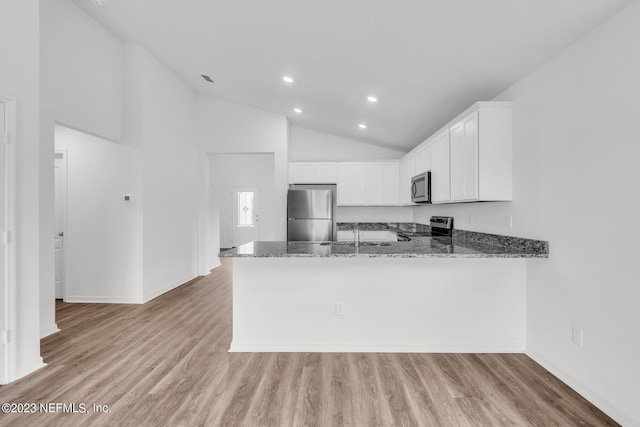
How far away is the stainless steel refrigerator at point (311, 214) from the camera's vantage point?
5578 mm

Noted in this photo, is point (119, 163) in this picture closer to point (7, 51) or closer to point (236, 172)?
point (7, 51)

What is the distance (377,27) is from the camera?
2.44 m

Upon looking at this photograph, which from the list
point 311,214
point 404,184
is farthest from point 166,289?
point 404,184

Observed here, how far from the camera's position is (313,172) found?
19.8ft

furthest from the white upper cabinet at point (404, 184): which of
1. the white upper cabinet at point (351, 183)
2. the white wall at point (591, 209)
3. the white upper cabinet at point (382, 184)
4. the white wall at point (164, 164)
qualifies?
the white wall at point (164, 164)

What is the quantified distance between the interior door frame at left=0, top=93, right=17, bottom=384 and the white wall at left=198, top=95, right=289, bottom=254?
3631 millimetres

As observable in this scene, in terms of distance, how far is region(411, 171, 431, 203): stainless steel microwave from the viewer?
4031mm

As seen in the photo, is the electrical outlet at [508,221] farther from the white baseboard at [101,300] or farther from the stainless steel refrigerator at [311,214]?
the white baseboard at [101,300]

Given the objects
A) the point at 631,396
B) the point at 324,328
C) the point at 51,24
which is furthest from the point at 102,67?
the point at 631,396

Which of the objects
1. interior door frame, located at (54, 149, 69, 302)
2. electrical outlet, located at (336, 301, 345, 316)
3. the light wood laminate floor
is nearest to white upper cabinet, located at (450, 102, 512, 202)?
the light wood laminate floor

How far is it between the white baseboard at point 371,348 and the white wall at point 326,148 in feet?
14.0

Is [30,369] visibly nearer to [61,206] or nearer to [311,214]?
[61,206]

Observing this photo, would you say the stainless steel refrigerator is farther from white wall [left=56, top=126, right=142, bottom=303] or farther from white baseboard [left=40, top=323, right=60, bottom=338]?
white baseboard [left=40, top=323, right=60, bottom=338]

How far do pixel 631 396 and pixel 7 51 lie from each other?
463 centimetres
